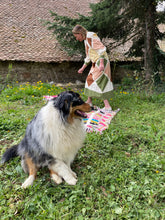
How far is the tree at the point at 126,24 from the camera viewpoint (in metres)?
6.58

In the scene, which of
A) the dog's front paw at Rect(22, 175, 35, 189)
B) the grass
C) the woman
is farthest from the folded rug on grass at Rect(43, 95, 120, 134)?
the dog's front paw at Rect(22, 175, 35, 189)

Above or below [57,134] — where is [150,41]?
above

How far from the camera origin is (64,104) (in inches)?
84.0

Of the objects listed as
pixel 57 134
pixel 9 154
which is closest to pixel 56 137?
pixel 57 134

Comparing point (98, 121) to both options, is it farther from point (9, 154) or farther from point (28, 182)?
point (28, 182)

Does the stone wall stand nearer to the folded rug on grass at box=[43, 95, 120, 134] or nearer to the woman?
Answer: the woman

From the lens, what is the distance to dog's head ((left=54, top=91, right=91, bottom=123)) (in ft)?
7.01

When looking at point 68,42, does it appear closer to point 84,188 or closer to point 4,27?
point 4,27

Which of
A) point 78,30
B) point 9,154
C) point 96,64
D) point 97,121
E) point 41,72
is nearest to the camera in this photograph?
point 9,154

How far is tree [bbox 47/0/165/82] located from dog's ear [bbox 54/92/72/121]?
5494 millimetres

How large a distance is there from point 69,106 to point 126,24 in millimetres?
6672

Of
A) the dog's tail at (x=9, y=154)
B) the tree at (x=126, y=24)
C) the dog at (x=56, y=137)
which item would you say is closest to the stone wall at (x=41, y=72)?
the tree at (x=126, y=24)

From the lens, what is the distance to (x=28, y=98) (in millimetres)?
6039

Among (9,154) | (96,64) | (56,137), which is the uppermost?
(96,64)
